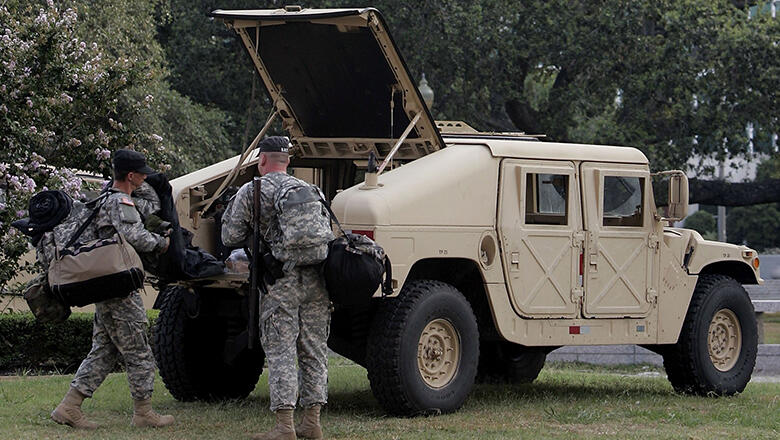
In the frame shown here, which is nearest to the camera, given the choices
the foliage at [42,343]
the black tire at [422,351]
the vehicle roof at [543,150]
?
the black tire at [422,351]

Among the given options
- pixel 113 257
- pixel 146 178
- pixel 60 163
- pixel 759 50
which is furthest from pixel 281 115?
pixel 759 50

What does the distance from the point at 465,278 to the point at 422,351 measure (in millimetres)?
902

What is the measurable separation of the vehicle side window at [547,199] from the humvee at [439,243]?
0.01 m

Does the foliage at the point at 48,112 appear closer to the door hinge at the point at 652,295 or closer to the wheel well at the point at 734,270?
the door hinge at the point at 652,295

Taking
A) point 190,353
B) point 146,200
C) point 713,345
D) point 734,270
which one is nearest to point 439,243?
point 146,200

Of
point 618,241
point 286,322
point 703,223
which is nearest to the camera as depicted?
point 286,322

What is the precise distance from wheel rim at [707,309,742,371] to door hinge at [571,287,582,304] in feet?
5.54

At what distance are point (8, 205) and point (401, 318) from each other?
16.5 ft

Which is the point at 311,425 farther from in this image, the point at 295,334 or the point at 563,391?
the point at 563,391

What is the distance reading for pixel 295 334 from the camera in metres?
8.09

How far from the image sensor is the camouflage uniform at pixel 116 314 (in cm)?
826

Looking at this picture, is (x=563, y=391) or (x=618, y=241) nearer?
(x=618, y=241)

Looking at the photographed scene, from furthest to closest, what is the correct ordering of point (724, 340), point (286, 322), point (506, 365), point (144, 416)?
point (506, 365) → point (724, 340) → point (144, 416) → point (286, 322)

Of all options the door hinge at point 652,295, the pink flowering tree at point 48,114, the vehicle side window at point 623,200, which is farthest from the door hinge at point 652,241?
the pink flowering tree at point 48,114
